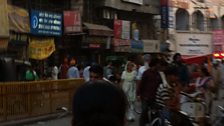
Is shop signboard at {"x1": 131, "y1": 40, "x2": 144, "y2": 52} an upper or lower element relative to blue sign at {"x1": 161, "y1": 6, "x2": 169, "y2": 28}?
lower

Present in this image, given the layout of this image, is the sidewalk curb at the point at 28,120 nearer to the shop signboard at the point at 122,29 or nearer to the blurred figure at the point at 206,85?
the blurred figure at the point at 206,85

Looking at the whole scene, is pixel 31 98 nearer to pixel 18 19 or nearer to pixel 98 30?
pixel 18 19

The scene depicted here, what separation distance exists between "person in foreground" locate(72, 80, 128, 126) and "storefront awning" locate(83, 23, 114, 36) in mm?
25487

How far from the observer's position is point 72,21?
2698cm

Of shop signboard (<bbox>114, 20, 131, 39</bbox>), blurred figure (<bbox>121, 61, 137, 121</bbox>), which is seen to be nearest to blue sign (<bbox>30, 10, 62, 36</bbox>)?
shop signboard (<bbox>114, 20, 131, 39</bbox>)

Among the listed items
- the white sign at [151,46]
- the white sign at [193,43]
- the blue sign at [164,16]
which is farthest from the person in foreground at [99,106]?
the blue sign at [164,16]

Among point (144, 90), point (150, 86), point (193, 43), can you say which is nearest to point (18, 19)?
point (193, 43)

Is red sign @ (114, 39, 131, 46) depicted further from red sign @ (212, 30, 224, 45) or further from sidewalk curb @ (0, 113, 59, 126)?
sidewalk curb @ (0, 113, 59, 126)

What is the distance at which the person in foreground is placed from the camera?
8.41 feet

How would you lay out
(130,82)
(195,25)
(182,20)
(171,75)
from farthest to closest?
(195,25)
(182,20)
(130,82)
(171,75)

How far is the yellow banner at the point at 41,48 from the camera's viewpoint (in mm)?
24906

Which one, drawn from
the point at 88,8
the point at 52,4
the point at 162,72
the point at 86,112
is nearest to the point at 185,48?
the point at 88,8

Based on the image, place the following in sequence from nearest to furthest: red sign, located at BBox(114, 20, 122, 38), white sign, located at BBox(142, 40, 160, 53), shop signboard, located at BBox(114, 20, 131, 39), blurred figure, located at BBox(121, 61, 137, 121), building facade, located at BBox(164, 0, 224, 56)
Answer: blurred figure, located at BBox(121, 61, 137, 121) < building facade, located at BBox(164, 0, 224, 56) < red sign, located at BBox(114, 20, 122, 38) < shop signboard, located at BBox(114, 20, 131, 39) < white sign, located at BBox(142, 40, 160, 53)

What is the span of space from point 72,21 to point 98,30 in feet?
7.46
